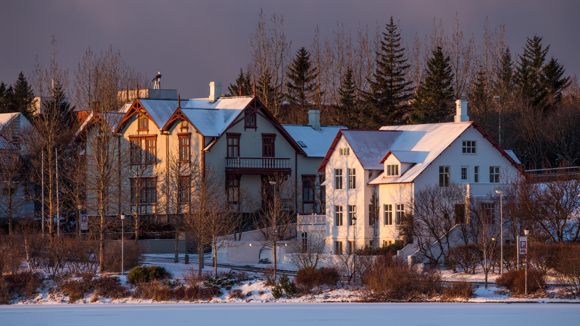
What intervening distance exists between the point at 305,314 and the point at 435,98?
2068 inches

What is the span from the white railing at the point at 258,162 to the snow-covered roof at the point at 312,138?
133 inches

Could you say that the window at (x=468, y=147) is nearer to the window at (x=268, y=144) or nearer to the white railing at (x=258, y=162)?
the white railing at (x=258, y=162)

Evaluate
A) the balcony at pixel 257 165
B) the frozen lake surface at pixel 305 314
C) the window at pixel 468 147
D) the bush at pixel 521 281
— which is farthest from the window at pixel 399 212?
the frozen lake surface at pixel 305 314

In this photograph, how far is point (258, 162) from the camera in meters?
64.4

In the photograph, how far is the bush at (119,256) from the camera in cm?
4859

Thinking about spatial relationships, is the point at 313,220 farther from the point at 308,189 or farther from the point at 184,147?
the point at 184,147

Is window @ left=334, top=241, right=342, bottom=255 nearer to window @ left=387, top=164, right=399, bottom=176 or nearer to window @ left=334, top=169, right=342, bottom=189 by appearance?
window @ left=334, top=169, right=342, bottom=189

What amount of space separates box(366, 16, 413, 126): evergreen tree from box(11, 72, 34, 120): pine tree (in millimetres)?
37660

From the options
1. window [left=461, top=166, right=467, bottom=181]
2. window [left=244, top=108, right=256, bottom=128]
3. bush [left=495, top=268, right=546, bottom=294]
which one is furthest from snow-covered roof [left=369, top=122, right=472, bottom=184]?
window [left=244, top=108, right=256, bottom=128]

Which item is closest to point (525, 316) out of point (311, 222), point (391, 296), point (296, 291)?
point (391, 296)

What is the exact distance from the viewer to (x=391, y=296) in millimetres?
40750

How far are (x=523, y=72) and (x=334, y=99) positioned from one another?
24402mm

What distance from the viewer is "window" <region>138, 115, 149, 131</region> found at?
6606 cm

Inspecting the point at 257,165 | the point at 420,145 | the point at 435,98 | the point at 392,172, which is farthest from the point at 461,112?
the point at 435,98
